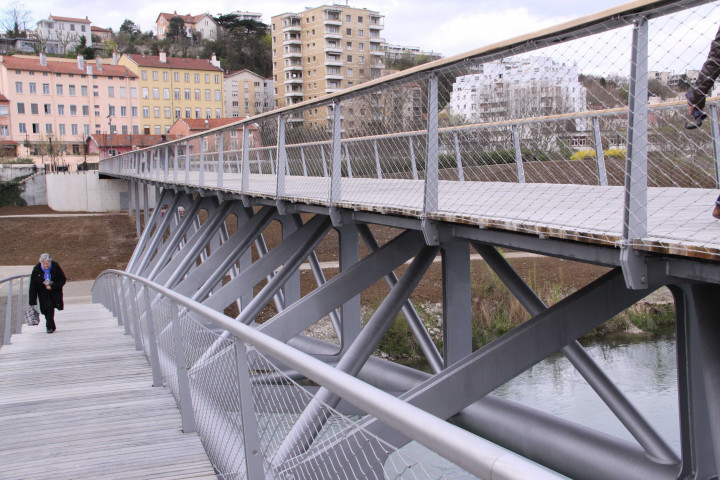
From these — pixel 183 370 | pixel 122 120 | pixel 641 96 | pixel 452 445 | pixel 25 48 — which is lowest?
pixel 183 370

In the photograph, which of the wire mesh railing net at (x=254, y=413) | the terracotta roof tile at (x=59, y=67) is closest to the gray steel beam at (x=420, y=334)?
the wire mesh railing net at (x=254, y=413)

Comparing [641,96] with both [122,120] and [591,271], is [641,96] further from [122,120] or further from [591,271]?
[122,120]

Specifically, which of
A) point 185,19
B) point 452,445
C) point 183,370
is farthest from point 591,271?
point 185,19

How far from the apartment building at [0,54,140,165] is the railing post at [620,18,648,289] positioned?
3099 inches

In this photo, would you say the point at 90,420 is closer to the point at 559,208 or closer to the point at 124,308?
the point at 559,208

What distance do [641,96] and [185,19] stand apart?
157522mm

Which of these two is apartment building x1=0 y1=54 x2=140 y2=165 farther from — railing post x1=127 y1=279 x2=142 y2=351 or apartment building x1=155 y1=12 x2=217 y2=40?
railing post x1=127 y1=279 x2=142 y2=351

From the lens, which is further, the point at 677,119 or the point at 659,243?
the point at 677,119

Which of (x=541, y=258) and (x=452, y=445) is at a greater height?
(x=452, y=445)

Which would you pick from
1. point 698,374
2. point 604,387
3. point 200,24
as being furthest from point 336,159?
point 200,24

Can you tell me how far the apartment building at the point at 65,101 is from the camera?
7950cm

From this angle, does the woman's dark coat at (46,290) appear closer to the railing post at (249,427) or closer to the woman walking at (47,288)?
the woman walking at (47,288)

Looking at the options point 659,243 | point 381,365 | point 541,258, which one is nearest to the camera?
point 659,243

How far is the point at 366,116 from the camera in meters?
7.52
